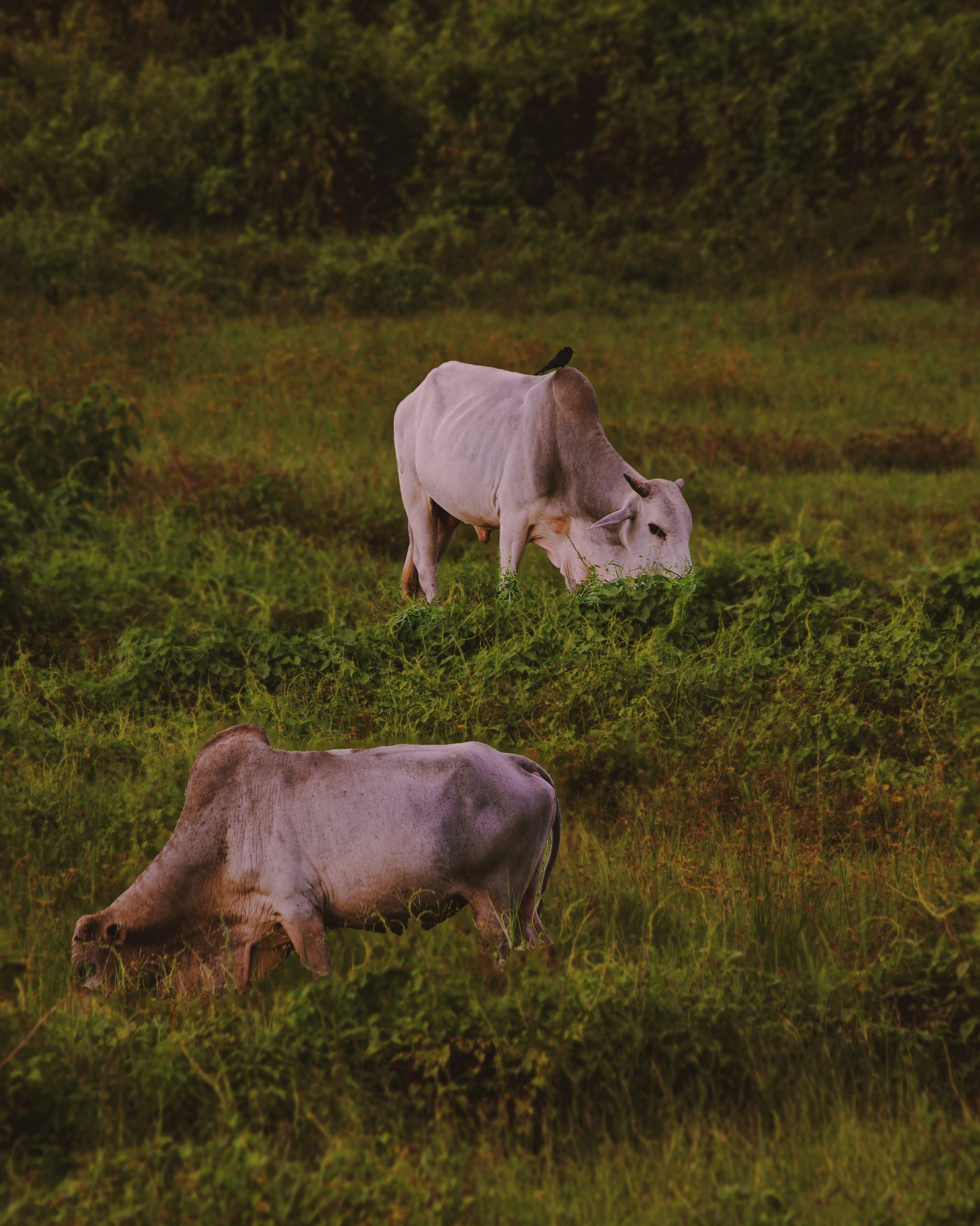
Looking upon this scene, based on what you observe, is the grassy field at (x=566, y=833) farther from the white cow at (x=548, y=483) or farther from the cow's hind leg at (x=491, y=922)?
the white cow at (x=548, y=483)

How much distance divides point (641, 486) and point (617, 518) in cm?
26

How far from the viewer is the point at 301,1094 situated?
2895mm

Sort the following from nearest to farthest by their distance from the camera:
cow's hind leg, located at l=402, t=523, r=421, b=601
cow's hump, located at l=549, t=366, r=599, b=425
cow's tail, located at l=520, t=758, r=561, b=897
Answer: cow's tail, located at l=520, t=758, r=561, b=897
cow's hump, located at l=549, t=366, r=599, b=425
cow's hind leg, located at l=402, t=523, r=421, b=601

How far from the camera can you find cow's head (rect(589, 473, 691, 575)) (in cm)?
618

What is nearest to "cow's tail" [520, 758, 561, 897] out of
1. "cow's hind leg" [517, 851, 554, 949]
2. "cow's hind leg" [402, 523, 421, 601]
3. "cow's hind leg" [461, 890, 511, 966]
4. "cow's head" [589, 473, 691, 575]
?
"cow's hind leg" [517, 851, 554, 949]

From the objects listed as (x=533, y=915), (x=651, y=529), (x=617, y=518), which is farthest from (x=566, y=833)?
(x=651, y=529)

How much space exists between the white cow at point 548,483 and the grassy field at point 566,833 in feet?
0.81

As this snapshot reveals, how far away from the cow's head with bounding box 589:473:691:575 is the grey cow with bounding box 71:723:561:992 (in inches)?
113

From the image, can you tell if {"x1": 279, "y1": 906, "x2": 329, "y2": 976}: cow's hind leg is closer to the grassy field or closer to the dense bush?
the grassy field

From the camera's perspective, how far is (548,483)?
654 centimetres

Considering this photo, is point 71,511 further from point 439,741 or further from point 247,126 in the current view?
point 247,126

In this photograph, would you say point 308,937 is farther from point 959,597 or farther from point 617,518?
point 959,597

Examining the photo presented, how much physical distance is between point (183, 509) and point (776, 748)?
16.2ft

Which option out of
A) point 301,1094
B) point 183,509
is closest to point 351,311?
point 183,509
